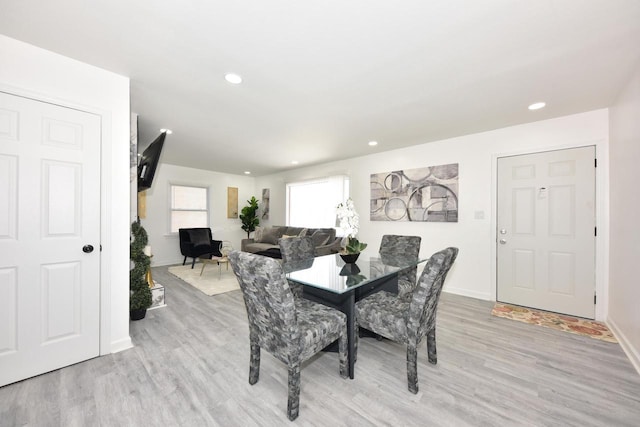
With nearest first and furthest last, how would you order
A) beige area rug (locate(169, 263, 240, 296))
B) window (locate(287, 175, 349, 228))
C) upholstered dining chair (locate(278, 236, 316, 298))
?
1. upholstered dining chair (locate(278, 236, 316, 298))
2. beige area rug (locate(169, 263, 240, 296))
3. window (locate(287, 175, 349, 228))

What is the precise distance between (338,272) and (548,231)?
295cm

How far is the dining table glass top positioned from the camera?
1799 millimetres

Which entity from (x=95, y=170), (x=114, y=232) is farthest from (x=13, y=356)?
(x=95, y=170)

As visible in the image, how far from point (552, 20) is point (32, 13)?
10.5 feet

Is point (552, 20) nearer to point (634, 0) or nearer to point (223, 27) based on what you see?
point (634, 0)

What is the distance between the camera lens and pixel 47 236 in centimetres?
191

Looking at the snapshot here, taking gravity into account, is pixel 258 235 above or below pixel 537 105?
below

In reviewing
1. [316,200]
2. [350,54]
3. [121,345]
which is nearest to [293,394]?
[121,345]

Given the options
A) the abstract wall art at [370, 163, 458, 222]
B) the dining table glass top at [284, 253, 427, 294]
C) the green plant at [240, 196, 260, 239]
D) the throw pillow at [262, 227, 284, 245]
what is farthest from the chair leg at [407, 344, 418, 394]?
the green plant at [240, 196, 260, 239]

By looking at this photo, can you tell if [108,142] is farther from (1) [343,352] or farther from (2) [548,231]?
(2) [548,231]

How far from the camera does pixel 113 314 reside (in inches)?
86.8

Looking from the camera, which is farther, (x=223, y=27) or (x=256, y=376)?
(x=256, y=376)

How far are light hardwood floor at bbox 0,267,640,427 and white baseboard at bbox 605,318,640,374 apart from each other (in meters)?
0.07

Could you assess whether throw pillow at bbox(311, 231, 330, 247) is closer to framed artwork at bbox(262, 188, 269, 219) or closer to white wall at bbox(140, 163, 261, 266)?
framed artwork at bbox(262, 188, 269, 219)
